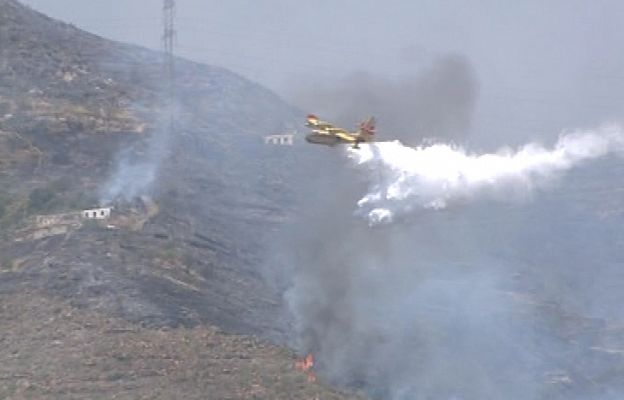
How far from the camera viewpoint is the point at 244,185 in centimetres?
16312

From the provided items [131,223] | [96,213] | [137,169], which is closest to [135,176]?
[137,169]

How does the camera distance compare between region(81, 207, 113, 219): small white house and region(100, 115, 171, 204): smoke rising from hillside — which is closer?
region(81, 207, 113, 219): small white house

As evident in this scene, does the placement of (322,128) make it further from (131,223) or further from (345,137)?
(131,223)

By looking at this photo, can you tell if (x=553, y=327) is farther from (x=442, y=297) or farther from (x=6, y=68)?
(x=6, y=68)

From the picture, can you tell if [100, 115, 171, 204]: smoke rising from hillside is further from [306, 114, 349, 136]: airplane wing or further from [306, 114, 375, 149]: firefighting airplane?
[306, 114, 375, 149]: firefighting airplane

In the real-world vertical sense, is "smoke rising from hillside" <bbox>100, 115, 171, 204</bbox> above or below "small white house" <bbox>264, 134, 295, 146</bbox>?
below

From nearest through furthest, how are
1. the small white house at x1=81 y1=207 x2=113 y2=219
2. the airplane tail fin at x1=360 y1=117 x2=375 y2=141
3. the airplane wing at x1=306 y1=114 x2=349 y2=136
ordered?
the airplane wing at x1=306 y1=114 x2=349 y2=136
the airplane tail fin at x1=360 y1=117 x2=375 y2=141
the small white house at x1=81 y1=207 x2=113 y2=219

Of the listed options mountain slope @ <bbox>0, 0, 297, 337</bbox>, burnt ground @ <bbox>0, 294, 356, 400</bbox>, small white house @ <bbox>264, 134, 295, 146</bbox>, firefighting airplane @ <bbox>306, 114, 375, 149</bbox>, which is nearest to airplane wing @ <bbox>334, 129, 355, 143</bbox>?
firefighting airplane @ <bbox>306, 114, 375, 149</bbox>

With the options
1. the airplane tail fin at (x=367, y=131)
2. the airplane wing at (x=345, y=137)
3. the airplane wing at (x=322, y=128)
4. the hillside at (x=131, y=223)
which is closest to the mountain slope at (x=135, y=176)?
the hillside at (x=131, y=223)

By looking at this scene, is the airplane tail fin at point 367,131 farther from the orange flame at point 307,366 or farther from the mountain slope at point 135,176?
the mountain slope at point 135,176

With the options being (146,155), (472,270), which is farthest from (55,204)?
(472,270)

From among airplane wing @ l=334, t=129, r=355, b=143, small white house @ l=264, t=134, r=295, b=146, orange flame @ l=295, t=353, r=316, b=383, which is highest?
small white house @ l=264, t=134, r=295, b=146

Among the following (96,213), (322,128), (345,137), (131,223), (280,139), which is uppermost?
(280,139)

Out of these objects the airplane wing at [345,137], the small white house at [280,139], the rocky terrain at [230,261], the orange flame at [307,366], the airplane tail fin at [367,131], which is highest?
the small white house at [280,139]
